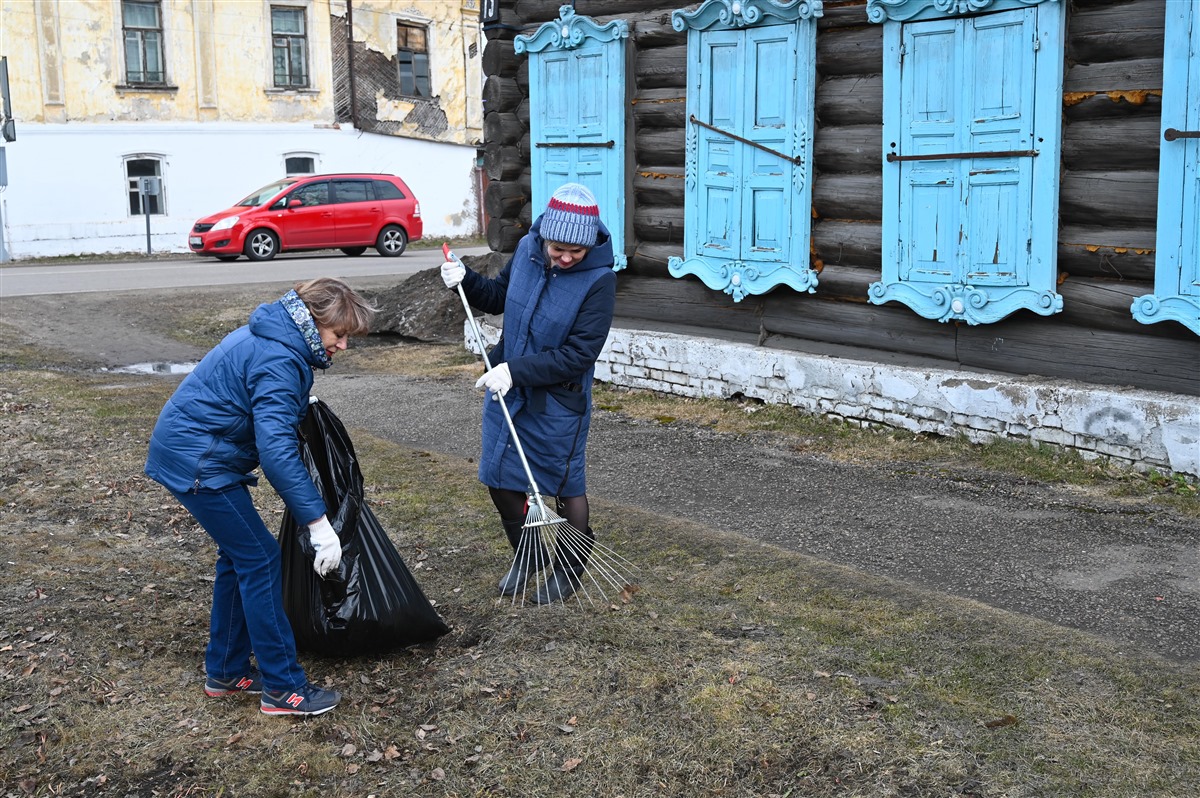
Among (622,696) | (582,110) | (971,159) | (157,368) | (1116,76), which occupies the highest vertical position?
(582,110)

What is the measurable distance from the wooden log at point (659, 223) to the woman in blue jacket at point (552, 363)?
423 cm

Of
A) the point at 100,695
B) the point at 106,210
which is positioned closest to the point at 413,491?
the point at 100,695

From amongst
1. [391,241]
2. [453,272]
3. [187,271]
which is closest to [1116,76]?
[453,272]

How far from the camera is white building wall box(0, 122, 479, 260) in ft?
79.7

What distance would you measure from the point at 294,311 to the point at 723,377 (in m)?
5.33

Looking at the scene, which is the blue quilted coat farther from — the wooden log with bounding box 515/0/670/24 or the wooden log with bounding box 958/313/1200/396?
the wooden log with bounding box 515/0/670/24

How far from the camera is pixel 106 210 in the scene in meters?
25.3

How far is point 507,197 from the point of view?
1044 centimetres

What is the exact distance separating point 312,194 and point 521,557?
18164 millimetres

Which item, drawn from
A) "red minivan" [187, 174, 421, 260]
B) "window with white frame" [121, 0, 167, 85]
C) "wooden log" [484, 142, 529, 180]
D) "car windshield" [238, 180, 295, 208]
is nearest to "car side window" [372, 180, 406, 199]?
"red minivan" [187, 174, 421, 260]

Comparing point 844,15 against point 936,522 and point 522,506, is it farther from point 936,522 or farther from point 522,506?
point 522,506

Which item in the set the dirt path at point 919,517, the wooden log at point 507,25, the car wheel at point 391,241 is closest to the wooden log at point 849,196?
the dirt path at point 919,517

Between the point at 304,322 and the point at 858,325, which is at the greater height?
the point at 304,322

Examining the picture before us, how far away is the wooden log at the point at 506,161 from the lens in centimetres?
1040
